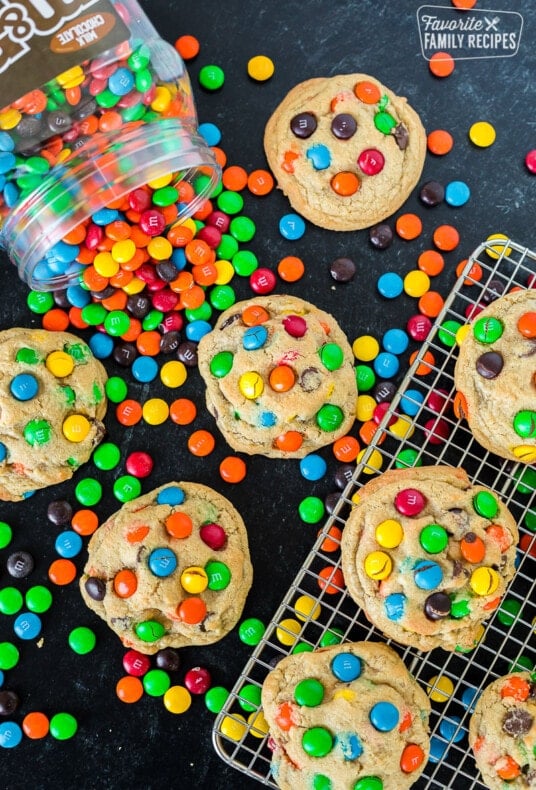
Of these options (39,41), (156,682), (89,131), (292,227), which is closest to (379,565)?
(156,682)

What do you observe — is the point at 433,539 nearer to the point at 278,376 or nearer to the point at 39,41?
the point at 278,376

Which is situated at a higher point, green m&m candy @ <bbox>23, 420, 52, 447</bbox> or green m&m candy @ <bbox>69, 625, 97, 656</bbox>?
green m&m candy @ <bbox>23, 420, 52, 447</bbox>

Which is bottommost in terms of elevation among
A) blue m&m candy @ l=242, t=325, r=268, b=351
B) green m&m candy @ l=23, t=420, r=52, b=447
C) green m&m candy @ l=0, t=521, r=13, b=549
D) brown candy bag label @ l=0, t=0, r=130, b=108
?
green m&m candy @ l=0, t=521, r=13, b=549

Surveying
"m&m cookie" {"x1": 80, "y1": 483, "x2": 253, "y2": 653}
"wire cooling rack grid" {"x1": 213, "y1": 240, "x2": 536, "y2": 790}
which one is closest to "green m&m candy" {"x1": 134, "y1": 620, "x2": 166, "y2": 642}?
"m&m cookie" {"x1": 80, "y1": 483, "x2": 253, "y2": 653}

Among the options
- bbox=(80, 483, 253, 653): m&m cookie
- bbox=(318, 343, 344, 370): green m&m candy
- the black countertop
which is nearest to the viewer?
bbox=(80, 483, 253, 653): m&m cookie

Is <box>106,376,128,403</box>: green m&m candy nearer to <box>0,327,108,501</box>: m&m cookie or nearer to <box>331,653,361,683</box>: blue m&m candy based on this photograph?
<box>0,327,108,501</box>: m&m cookie

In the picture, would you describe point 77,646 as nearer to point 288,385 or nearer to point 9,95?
point 288,385

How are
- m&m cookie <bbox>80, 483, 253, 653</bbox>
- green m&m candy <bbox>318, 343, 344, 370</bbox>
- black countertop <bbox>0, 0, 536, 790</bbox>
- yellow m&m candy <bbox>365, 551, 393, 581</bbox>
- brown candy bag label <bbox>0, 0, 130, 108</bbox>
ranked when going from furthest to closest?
black countertop <bbox>0, 0, 536, 790</bbox>, green m&m candy <bbox>318, 343, 344, 370</bbox>, m&m cookie <bbox>80, 483, 253, 653</bbox>, yellow m&m candy <bbox>365, 551, 393, 581</bbox>, brown candy bag label <bbox>0, 0, 130, 108</bbox>

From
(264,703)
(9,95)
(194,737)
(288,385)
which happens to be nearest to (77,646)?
(194,737)

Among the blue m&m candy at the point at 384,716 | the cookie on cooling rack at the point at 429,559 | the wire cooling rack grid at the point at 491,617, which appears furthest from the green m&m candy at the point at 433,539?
the blue m&m candy at the point at 384,716
